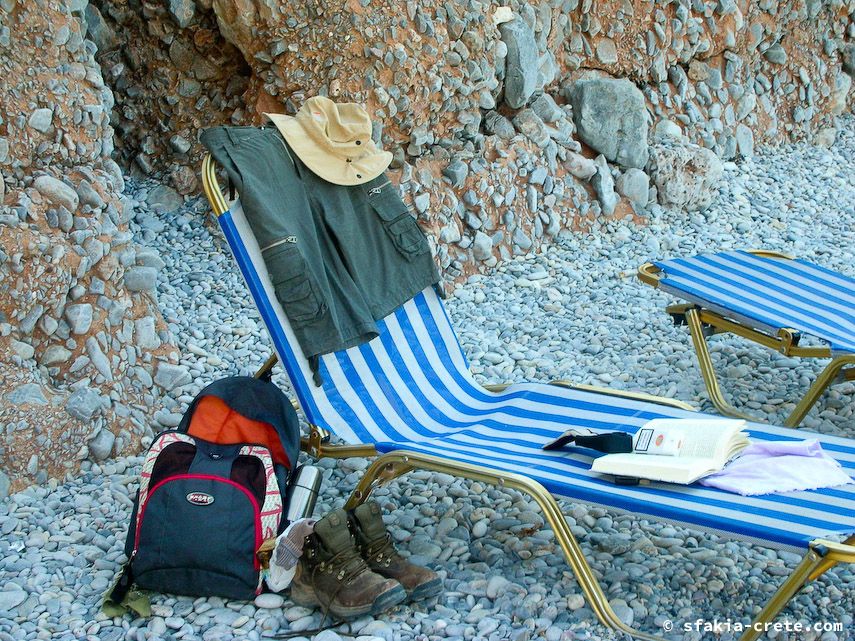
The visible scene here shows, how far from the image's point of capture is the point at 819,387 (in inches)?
140

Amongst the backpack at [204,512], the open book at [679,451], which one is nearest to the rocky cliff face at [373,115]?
the backpack at [204,512]

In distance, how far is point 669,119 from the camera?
22.0 feet

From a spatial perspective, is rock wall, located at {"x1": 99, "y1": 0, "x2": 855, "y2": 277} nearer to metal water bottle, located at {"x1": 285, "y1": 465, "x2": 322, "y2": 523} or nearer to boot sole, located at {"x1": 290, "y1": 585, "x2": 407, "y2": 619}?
metal water bottle, located at {"x1": 285, "y1": 465, "x2": 322, "y2": 523}

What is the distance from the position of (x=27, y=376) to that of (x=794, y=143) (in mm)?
6195

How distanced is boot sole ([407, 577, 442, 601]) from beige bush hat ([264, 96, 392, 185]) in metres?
1.56

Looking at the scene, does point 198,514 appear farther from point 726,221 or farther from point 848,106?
point 848,106

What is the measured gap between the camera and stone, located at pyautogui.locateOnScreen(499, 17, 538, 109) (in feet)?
18.4

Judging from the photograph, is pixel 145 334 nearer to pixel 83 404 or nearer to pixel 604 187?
pixel 83 404

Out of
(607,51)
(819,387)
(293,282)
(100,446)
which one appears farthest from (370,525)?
(607,51)

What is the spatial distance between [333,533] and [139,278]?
67.4 inches

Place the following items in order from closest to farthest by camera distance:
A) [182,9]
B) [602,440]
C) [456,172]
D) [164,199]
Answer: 1. [602,440]
2. [182,9]
3. [164,199]
4. [456,172]

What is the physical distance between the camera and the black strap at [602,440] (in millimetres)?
2789

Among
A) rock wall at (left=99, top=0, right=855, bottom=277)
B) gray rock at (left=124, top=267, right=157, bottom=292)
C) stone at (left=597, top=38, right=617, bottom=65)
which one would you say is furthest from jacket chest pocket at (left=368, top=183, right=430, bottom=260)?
stone at (left=597, top=38, right=617, bottom=65)

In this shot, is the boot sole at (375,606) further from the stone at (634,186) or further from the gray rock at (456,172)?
the stone at (634,186)
